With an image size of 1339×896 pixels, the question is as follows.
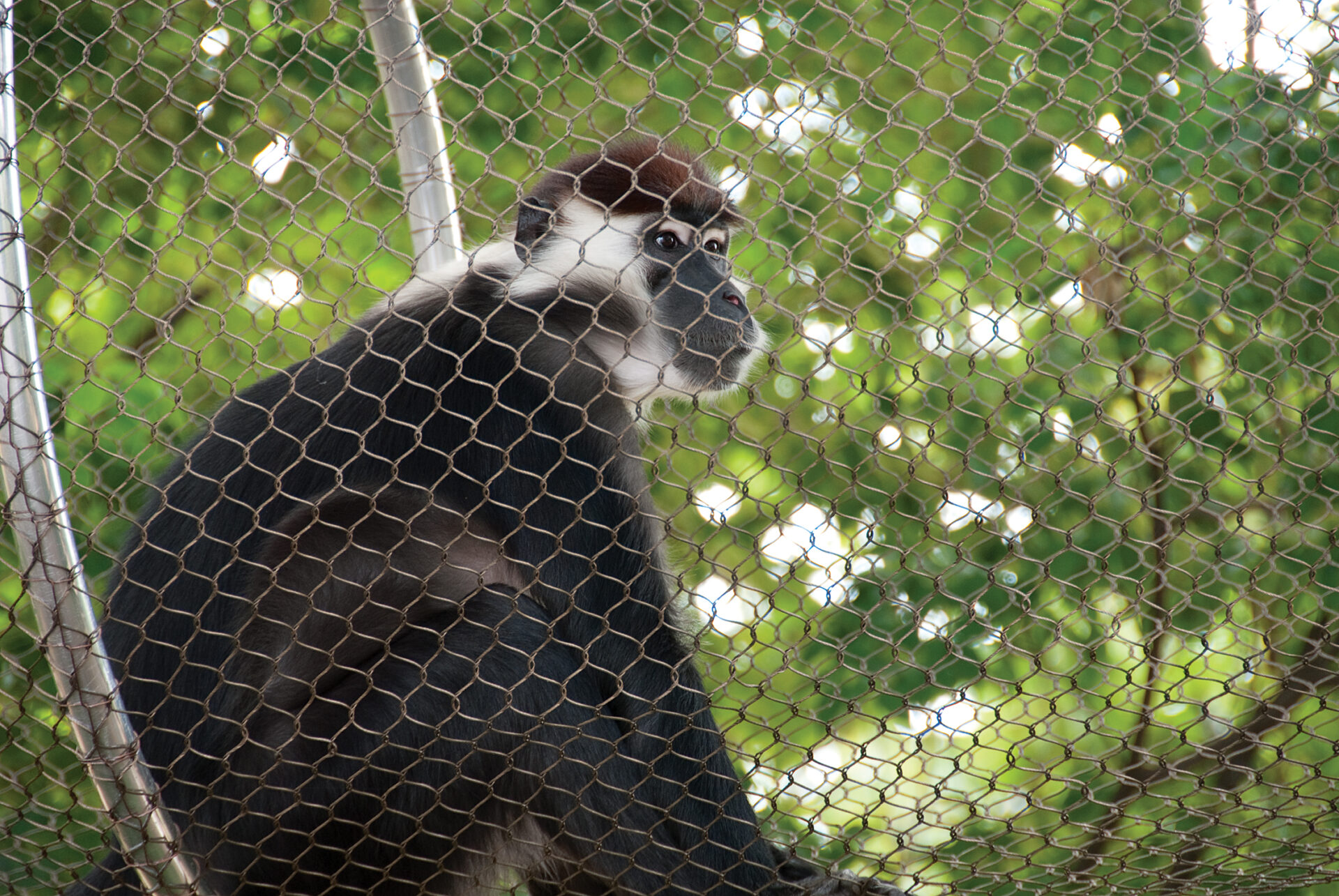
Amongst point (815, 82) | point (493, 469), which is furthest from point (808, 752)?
point (815, 82)

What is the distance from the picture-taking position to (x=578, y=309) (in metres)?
2.41

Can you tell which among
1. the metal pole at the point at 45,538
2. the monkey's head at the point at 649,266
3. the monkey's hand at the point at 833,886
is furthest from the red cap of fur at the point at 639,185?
the monkey's hand at the point at 833,886

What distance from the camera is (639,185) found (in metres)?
2.66

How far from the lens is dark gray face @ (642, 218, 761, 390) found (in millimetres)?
2531

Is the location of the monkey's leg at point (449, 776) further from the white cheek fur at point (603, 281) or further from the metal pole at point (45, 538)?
the white cheek fur at point (603, 281)

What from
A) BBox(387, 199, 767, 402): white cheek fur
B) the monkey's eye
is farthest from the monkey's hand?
the monkey's eye

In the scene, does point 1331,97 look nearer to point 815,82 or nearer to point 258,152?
point 815,82

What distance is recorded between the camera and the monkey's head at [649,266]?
2.52 meters

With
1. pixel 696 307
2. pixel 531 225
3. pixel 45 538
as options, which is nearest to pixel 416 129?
pixel 531 225

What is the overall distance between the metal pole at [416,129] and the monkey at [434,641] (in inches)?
11.2

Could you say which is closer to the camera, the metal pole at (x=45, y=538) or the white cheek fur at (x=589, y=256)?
the metal pole at (x=45, y=538)

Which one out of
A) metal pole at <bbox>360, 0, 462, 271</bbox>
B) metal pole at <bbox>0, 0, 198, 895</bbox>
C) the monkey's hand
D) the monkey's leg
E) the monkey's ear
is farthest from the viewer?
the monkey's ear

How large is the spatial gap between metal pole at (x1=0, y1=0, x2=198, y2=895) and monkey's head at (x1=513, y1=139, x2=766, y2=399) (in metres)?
0.94

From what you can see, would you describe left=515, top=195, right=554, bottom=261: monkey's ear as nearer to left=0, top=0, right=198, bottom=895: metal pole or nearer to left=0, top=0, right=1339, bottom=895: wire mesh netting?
left=0, top=0, right=1339, bottom=895: wire mesh netting
